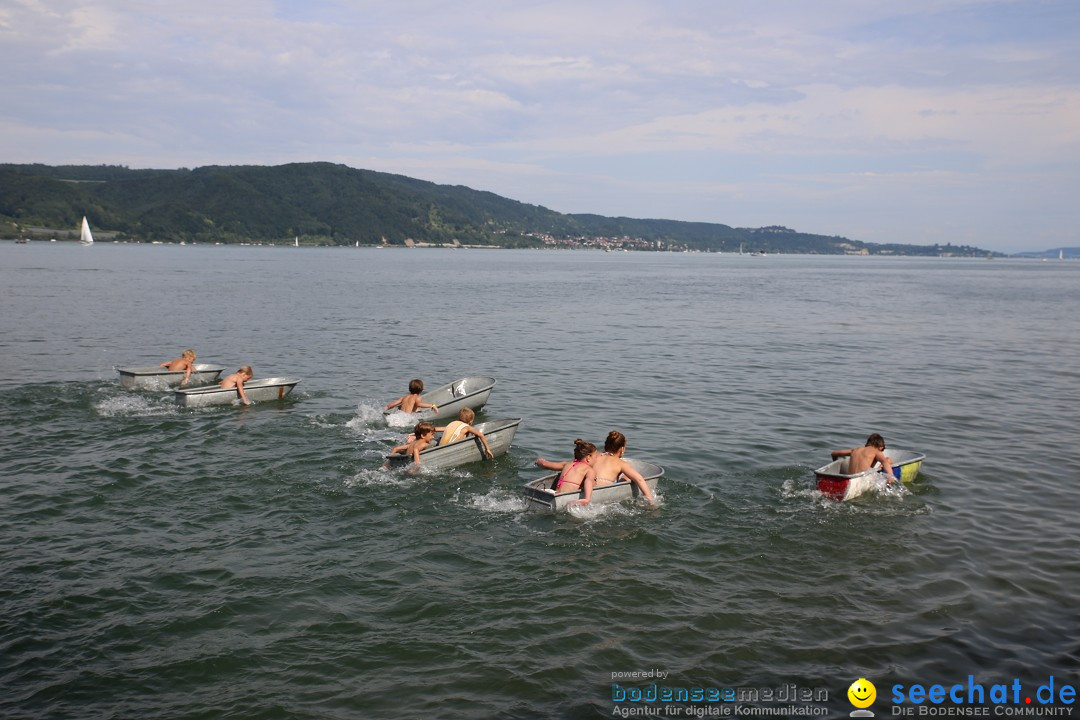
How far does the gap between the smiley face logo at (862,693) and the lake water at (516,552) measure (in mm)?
129

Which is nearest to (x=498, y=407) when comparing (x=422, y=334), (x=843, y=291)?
(x=422, y=334)

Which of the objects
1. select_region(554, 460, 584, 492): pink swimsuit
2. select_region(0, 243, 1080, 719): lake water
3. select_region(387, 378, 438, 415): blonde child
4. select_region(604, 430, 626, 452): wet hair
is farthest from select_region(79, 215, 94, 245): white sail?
select_region(604, 430, 626, 452): wet hair

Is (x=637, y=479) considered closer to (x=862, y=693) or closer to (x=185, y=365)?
(x=862, y=693)

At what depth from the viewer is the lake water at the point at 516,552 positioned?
30.3 feet

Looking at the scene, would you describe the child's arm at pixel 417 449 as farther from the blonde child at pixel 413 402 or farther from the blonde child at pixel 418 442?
the blonde child at pixel 413 402

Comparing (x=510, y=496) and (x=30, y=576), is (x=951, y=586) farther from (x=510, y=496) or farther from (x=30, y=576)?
(x=30, y=576)

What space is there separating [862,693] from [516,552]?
18.9ft

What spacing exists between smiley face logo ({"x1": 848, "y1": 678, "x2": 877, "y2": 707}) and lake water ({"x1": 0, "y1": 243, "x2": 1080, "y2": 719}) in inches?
5.1

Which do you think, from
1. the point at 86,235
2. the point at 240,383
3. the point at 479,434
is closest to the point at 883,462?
the point at 479,434

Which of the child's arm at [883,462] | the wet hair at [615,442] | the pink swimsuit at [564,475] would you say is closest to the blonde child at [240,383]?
the pink swimsuit at [564,475]

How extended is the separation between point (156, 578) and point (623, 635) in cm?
715

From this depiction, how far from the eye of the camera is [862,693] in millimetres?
9023

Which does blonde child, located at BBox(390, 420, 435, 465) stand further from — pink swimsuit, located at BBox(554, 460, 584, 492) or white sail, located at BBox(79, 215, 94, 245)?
white sail, located at BBox(79, 215, 94, 245)

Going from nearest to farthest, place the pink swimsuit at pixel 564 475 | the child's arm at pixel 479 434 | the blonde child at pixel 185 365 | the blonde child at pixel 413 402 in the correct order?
the pink swimsuit at pixel 564 475
the child's arm at pixel 479 434
the blonde child at pixel 413 402
the blonde child at pixel 185 365
